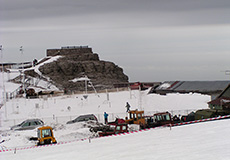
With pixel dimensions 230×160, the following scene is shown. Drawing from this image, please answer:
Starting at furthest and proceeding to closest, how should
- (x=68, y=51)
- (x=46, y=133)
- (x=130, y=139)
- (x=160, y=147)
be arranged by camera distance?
1. (x=68, y=51)
2. (x=46, y=133)
3. (x=130, y=139)
4. (x=160, y=147)

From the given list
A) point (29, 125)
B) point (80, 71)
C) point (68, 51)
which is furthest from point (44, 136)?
point (68, 51)

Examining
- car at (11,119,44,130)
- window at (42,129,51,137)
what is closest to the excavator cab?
window at (42,129,51,137)

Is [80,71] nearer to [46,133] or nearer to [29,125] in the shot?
[29,125]

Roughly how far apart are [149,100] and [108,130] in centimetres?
1490

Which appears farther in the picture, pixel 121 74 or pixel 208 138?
pixel 121 74

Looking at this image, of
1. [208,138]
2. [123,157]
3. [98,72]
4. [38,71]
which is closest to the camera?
[123,157]

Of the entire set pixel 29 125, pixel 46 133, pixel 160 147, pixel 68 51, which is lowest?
pixel 160 147

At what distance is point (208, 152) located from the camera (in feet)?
35.7

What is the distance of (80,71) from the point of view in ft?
238

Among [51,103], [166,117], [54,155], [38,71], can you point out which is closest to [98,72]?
[38,71]

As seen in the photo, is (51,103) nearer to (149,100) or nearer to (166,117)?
(149,100)

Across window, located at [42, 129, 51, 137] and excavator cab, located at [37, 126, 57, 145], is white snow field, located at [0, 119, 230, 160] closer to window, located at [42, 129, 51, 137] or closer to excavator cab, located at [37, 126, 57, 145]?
excavator cab, located at [37, 126, 57, 145]

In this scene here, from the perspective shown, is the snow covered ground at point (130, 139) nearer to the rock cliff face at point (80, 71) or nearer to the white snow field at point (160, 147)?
the white snow field at point (160, 147)

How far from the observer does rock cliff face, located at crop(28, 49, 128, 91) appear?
215ft
